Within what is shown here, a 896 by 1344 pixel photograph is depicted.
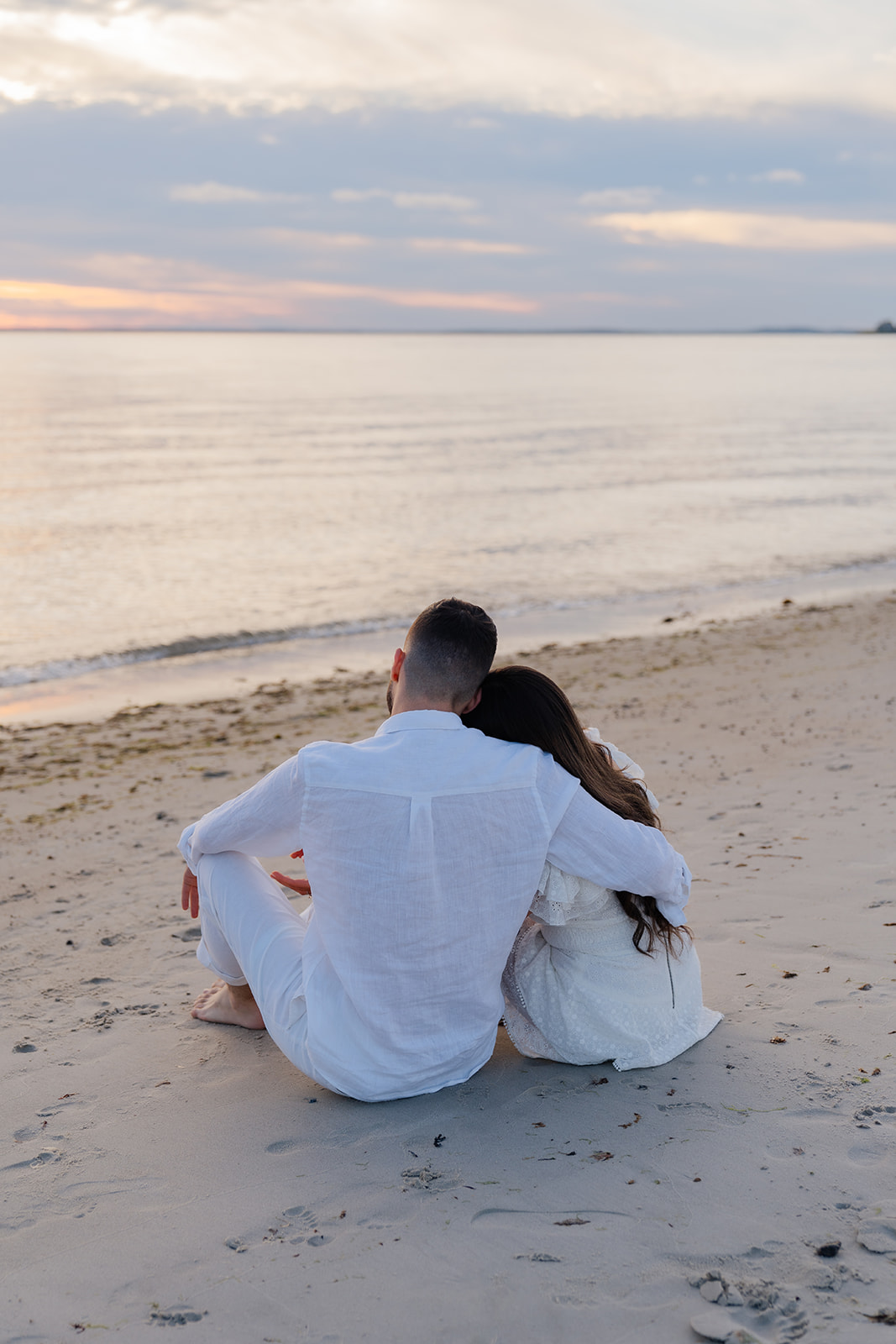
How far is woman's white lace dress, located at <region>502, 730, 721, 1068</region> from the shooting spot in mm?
3215

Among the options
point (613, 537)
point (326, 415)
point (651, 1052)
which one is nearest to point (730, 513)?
point (613, 537)

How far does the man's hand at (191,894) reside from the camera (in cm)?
345

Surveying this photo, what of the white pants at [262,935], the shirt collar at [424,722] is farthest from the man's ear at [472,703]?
the white pants at [262,935]

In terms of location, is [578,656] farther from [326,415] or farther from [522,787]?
[326,415]

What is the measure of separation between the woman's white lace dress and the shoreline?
301 inches

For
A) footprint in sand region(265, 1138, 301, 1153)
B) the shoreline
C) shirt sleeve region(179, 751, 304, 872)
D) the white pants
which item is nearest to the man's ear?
shirt sleeve region(179, 751, 304, 872)

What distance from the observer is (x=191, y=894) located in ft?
11.5

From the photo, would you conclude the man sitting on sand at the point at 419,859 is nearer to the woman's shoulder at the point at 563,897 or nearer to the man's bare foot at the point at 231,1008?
the woman's shoulder at the point at 563,897

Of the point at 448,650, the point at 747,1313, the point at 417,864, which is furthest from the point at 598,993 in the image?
the point at 448,650

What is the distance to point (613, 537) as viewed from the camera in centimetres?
2138

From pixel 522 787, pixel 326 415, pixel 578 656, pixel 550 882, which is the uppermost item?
pixel 326 415

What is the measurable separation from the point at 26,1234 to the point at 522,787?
169cm

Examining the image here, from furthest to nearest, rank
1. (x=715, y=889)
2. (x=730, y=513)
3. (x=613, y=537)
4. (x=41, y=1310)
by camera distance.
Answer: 1. (x=730, y=513)
2. (x=613, y=537)
3. (x=715, y=889)
4. (x=41, y=1310)

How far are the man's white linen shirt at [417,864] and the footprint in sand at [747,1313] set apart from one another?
3.24 ft
